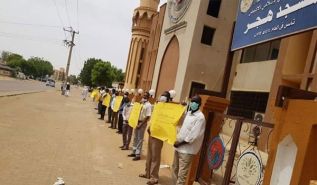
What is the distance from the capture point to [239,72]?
76.8 feet

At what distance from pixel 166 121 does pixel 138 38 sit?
4112cm

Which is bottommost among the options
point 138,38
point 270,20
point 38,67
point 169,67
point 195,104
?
point 38,67

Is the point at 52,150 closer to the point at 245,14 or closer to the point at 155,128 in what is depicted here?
the point at 155,128

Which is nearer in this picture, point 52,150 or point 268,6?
point 268,6

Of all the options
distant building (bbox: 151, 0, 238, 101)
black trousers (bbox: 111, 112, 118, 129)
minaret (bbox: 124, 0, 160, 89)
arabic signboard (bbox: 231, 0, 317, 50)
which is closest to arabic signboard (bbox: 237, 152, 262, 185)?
arabic signboard (bbox: 231, 0, 317, 50)

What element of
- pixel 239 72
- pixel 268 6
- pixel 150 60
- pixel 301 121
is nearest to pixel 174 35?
pixel 239 72

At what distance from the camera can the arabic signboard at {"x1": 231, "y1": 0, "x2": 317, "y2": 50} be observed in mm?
5578

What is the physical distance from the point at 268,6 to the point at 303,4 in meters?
1.12

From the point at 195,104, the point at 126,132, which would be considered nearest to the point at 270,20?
the point at 195,104

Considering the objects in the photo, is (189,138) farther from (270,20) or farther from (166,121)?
(270,20)

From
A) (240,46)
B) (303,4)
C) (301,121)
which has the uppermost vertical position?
(303,4)

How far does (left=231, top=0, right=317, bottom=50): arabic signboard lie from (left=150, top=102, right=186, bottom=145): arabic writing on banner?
1.75m

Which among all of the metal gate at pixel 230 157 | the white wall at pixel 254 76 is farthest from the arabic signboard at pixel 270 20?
the white wall at pixel 254 76

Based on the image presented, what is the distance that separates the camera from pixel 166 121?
827 cm
